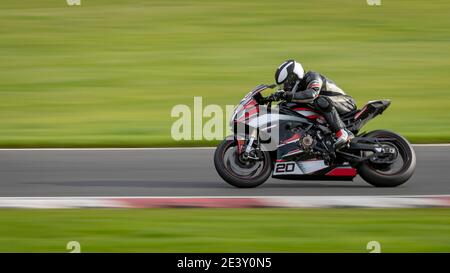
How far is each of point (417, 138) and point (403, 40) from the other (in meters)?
7.50

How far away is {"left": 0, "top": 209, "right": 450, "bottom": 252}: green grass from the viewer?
356 inches

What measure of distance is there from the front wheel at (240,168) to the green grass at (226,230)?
978 millimetres

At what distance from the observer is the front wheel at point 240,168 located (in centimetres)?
1134

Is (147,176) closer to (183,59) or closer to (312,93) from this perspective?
(312,93)

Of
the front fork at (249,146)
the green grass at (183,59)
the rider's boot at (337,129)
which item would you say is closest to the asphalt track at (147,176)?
the front fork at (249,146)

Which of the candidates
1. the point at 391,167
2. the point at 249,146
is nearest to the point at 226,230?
the point at 249,146

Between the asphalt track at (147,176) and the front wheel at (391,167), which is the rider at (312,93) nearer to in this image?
the front wheel at (391,167)

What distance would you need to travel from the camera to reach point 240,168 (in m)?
11.5

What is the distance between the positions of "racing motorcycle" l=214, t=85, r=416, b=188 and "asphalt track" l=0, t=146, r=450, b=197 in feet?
0.60

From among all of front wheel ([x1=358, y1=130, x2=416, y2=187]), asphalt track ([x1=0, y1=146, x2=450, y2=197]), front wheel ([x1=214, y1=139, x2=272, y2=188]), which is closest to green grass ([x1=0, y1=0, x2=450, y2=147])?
asphalt track ([x1=0, y1=146, x2=450, y2=197])

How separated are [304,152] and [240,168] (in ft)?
2.53

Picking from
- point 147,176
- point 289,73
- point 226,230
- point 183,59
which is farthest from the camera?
point 183,59

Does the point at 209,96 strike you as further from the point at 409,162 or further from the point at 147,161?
the point at 409,162

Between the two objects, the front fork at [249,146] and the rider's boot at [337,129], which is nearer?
the front fork at [249,146]
